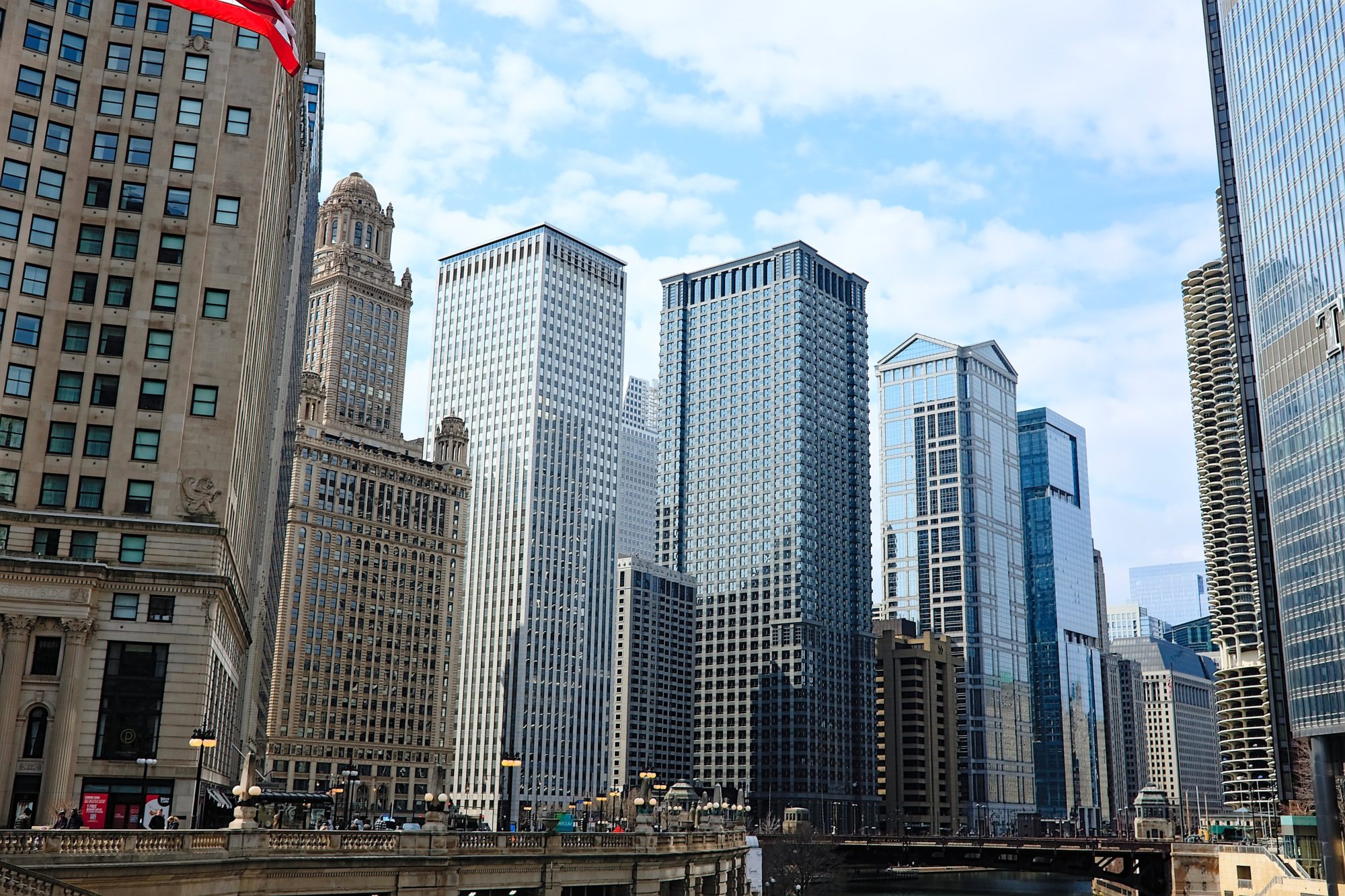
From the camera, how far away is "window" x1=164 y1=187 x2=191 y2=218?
6619 cm

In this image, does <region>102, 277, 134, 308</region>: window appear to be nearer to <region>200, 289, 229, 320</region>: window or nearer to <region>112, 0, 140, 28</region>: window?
<region>200, 289, 229, 320</region>: window

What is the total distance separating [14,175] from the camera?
210ft

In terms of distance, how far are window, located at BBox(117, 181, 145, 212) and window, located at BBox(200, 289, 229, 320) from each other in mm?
5837

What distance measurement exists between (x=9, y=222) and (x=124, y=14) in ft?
45.4

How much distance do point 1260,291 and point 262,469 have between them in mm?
91319

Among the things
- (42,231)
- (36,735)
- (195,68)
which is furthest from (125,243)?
(36,735)

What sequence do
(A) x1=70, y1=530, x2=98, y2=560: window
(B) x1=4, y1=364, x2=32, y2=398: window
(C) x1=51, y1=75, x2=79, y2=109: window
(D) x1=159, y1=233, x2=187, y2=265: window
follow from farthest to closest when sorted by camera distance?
(C) x1=51, y1=75, x2=79, y2=109: window, (D) x1=159, y1=233, x2=187, y2=265: window, (B) x1=4, y1=364, x2=32, y2=398: window, (A) x1=70, y1=530, x2=98, y2=560: window

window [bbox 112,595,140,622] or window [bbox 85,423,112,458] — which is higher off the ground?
window [bbox 85,423,112,458]

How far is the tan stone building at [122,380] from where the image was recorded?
187 ft

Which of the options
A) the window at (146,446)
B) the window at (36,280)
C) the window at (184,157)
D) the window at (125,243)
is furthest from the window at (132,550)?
the window at (184,157)

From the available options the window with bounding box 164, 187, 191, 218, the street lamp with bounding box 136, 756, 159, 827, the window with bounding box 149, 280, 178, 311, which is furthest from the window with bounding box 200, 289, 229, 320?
the street lamp with bounding box 136, 756, 159, 827

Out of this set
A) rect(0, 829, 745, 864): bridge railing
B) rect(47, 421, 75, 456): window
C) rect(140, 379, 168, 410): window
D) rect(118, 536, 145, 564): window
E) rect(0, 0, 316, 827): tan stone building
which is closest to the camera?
rect(0, 829, 745, 864): bridge railing

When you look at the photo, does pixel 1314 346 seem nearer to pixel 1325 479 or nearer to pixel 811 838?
pixel 1325 479

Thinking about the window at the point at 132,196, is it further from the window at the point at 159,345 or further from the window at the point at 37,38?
the window at the point at 37,38
